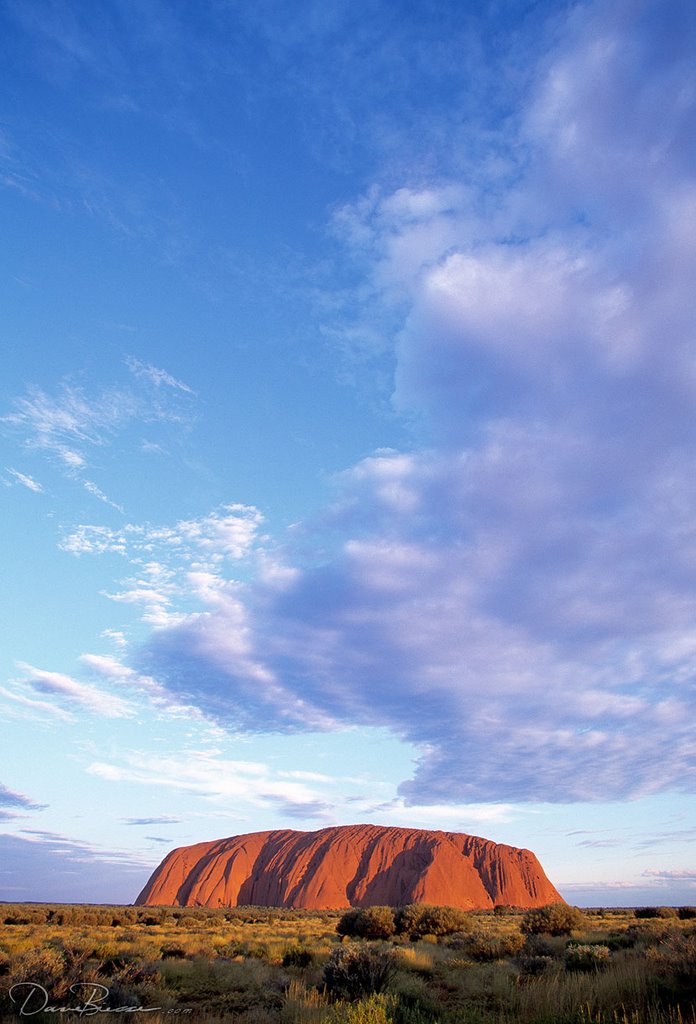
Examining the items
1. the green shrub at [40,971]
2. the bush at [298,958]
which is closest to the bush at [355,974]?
the green shrub at [40,971]

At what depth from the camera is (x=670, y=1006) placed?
817 cm

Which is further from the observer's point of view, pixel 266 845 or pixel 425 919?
pixel 266 845

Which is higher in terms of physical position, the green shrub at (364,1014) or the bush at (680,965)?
the bush at (680,965)

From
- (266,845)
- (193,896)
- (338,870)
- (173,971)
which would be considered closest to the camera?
(173,971)

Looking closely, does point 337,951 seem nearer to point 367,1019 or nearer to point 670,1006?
point 367,1019

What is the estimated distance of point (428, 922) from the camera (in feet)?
81.7

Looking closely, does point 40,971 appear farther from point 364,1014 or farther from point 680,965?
point 680,965

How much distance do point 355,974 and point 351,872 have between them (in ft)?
311

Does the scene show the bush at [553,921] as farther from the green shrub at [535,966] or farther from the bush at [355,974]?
the bush at [355,974]

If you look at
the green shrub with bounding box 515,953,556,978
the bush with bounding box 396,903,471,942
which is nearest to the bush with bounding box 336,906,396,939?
the bush with bounding box 396,903,471,942

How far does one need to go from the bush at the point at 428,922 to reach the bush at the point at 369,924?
1.62 ft

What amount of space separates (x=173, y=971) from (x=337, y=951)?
17.3ft

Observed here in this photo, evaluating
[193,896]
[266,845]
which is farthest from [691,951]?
[266,845]

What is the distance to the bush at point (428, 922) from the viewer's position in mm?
Answer: 24306
